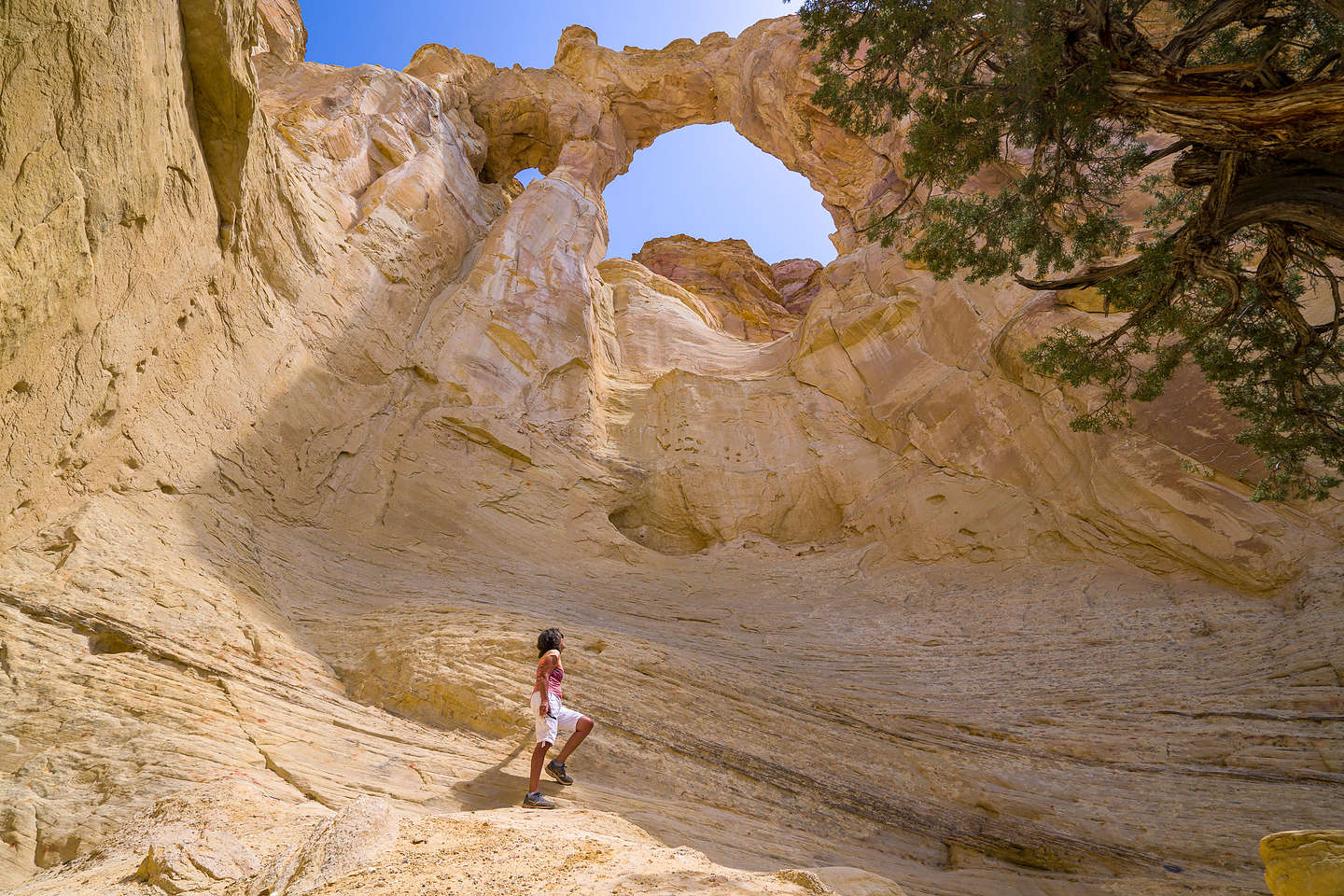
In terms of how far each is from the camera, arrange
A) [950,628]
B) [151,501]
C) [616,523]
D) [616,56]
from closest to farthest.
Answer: [151,501] → [950,628] → [616,523] → [616,56]

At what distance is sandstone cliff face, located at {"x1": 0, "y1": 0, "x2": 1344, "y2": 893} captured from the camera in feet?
19.9

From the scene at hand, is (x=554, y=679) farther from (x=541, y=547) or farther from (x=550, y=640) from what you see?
(x=541, y=547)

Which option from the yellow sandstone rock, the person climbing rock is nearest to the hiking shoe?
the person climbing rock

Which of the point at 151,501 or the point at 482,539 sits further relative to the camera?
the point at 482,539

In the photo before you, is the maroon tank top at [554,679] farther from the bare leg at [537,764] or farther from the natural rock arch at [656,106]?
the natural rock arch at [656,106]

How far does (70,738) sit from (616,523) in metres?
9.36

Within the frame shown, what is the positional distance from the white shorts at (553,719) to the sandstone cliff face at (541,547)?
→ 2.01 feet

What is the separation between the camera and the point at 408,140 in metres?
19.8

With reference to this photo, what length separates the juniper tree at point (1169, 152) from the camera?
5.89 meters

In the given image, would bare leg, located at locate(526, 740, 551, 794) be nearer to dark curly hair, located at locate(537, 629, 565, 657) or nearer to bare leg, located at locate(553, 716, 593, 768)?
bare leg, located at locate(553, 716, 593, 768)

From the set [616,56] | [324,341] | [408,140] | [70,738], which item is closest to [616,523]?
[324,341]

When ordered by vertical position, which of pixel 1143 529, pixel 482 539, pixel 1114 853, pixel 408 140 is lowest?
pixel 1114 853

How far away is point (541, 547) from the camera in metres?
12.4

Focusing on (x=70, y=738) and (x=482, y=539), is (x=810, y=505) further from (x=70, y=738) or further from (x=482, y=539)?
(x=70, y=738)
